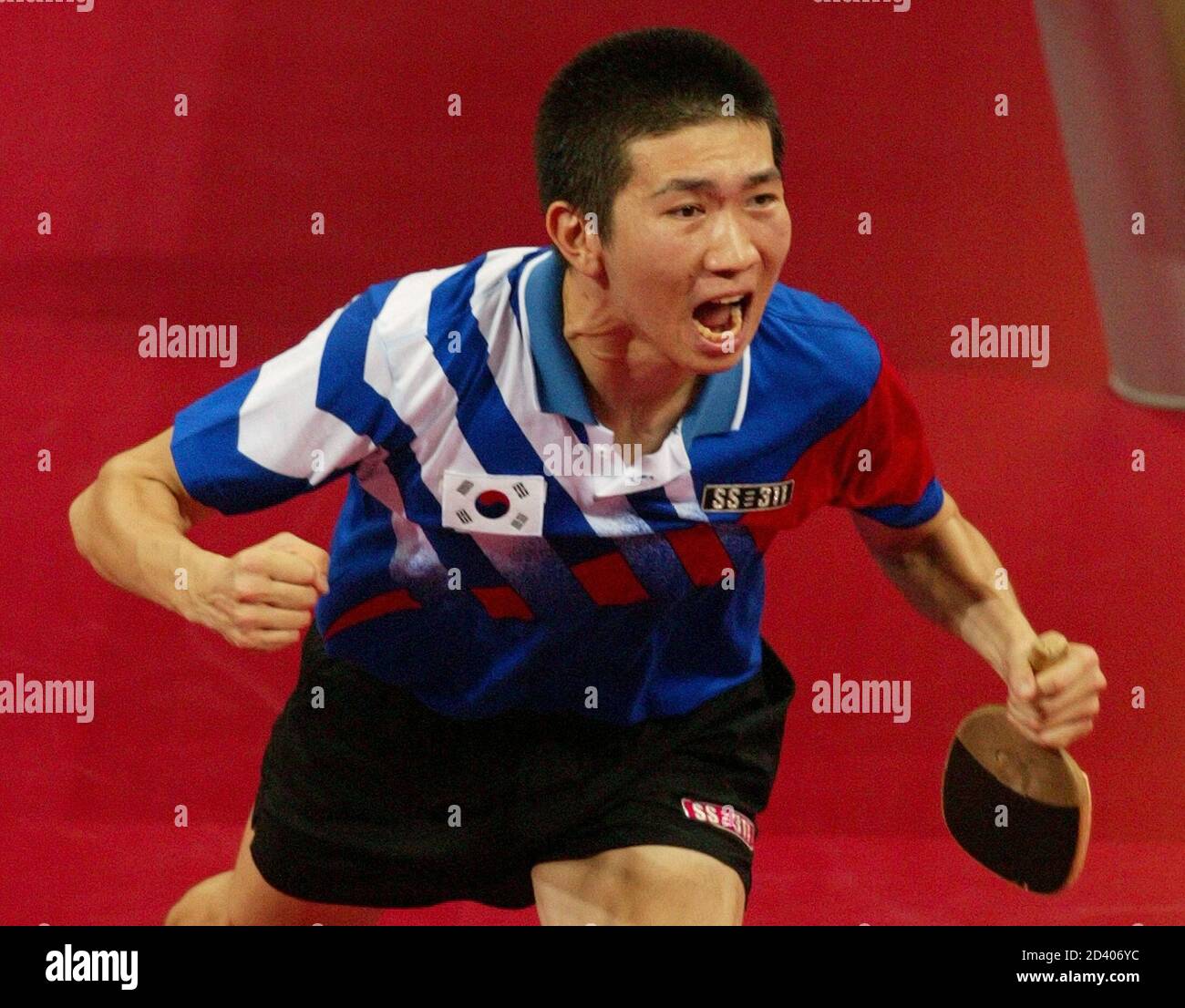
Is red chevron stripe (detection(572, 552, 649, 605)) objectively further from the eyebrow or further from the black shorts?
the eyebrow

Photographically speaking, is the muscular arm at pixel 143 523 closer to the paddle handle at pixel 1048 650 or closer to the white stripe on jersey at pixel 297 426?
the white stripe on jersey at pixel 297 426

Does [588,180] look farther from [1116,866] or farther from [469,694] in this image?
[1116,866]

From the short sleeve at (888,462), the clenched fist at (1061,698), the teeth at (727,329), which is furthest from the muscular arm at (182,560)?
the clenched fist at (1061,698)

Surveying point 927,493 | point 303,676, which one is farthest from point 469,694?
point 927,493

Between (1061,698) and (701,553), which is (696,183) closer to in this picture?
(701,553)

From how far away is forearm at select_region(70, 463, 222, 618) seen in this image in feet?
6.82

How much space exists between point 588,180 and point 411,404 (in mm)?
305

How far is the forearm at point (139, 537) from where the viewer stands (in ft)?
6.82

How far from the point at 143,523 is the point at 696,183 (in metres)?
0.69

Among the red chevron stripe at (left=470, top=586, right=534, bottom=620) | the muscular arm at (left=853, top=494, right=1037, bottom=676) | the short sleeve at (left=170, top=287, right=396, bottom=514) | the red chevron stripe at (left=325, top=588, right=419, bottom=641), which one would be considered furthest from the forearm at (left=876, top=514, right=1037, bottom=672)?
the short sleeve at (left=170, top=287, right=396, bottom=514)

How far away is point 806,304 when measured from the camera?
2348mm

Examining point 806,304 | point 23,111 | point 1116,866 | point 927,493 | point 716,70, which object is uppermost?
point 23,111

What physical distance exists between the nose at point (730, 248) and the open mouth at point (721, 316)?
0.04 metres

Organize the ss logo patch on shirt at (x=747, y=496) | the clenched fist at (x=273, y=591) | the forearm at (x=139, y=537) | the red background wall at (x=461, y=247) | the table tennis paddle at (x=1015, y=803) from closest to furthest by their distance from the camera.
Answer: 1. the clenched fist at (x=273, y=591)
2. the forearm at (x=139, y=537)
3. the ss logo patch on shirt at (x=747, y=496)
4. the table tennis paddle at (x=1015, y=803)
5. the red background wall at (x=461, y=247)
